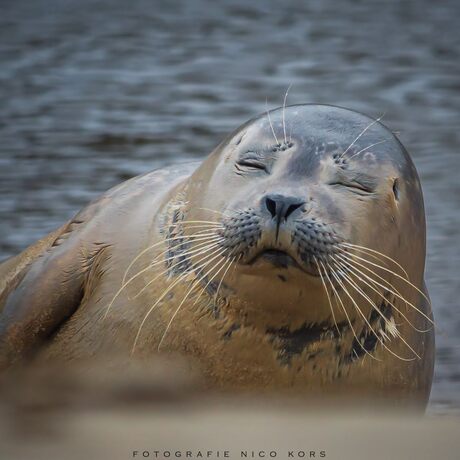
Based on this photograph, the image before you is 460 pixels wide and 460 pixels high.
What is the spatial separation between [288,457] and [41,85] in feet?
24.2

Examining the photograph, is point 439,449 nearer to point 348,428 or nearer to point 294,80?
point 348,428

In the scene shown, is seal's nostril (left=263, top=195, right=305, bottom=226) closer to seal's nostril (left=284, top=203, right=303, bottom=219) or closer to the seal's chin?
seal's nostril (left=284, top=203, right=303, bottom=219)

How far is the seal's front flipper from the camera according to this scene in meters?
5.36

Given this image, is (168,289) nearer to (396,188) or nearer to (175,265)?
(175,265)

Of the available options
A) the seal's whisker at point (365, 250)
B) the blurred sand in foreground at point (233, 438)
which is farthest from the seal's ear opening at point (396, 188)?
the blurred sand in foreground at point (233, 438)

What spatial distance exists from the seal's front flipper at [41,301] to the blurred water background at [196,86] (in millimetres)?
1848

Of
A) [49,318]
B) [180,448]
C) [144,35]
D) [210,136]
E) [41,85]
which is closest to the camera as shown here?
[180,448]

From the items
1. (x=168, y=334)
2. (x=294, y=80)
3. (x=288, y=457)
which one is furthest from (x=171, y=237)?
(x=294, y=80)

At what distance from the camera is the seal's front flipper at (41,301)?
536 cm

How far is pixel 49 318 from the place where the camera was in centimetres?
538

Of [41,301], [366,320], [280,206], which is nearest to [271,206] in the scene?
[280,206]

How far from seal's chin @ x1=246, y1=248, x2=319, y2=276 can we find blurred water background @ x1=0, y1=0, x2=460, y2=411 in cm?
208

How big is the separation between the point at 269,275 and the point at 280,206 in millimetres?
240

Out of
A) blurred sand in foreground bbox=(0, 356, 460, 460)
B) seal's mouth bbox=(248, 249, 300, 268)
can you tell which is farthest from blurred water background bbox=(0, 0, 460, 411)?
blurred sand in foreground bbox=(0, 356, 460, 460)
